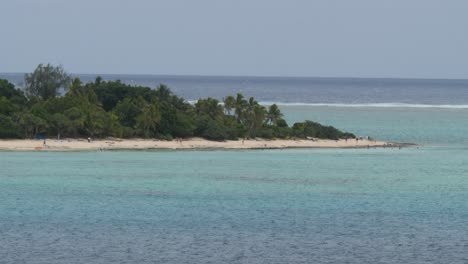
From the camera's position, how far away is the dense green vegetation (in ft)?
311

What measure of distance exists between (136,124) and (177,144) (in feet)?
18.3

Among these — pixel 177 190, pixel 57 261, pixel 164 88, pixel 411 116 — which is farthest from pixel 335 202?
pixel 411 116

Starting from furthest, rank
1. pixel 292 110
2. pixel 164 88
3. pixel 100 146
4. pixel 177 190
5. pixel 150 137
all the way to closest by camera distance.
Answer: pixel 292 110
pixel 164 88
pixel 150 137
pixel 100 146
pixel 177 190

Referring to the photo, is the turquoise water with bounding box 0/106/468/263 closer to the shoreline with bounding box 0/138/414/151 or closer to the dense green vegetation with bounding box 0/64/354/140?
the shoreline with bounding box 0/138/414/151

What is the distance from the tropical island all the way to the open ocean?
7875mm

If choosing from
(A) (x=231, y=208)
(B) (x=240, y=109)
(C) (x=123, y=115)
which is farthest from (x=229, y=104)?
(A) (x=231, y=208)

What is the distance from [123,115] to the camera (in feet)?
335

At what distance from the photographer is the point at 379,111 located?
185375mm

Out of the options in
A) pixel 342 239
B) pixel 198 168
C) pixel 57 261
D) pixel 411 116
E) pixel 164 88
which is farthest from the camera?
pixel 411 116

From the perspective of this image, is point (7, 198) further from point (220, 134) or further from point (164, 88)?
point (164, 88)

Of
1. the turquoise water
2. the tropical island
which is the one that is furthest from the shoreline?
the turquoise water

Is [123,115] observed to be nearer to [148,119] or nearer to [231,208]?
[148,119]

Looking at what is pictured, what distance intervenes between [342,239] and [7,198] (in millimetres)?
21224

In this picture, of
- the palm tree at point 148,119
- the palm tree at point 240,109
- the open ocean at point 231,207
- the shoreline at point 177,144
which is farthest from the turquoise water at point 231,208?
the palm tree at point 240,109
